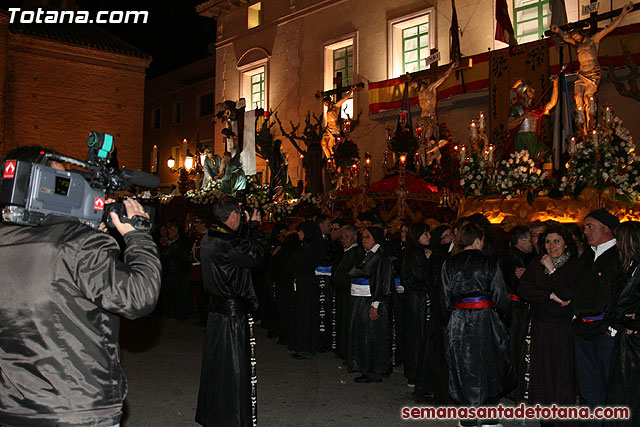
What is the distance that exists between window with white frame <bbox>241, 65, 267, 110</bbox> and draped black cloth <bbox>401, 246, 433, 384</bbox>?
60.8 feet

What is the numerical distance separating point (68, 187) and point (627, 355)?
4.27 meters

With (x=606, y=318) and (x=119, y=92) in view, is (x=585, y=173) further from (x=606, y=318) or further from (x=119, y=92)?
(x=119, y=92)

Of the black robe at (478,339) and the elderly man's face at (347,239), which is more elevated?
the elderly man's face at (347,239)

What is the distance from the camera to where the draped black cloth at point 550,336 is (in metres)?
5.22

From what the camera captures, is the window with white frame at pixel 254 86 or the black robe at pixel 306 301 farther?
the window with white frame at pixel 254 86

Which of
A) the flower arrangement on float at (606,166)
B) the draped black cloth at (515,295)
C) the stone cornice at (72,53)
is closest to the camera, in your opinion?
the draped black cloth at (515,295)

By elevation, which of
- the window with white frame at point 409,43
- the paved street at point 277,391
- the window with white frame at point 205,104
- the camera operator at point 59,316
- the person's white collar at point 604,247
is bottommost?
the paved street at point 277,391

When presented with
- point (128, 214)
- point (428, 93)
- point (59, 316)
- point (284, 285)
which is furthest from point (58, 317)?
point (428, 93)

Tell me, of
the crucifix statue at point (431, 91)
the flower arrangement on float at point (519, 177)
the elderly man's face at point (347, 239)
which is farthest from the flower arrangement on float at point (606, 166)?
the crucifix statue at point (431, 91)

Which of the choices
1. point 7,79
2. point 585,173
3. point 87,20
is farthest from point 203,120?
point 585,173

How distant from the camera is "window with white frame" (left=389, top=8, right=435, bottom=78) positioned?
726 inches

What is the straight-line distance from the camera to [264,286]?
11.8 m

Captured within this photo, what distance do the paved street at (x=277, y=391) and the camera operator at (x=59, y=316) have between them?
348 cm

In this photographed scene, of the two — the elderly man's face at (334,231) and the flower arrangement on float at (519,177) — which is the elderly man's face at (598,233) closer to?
the flower arrangement on float at (519,177)
